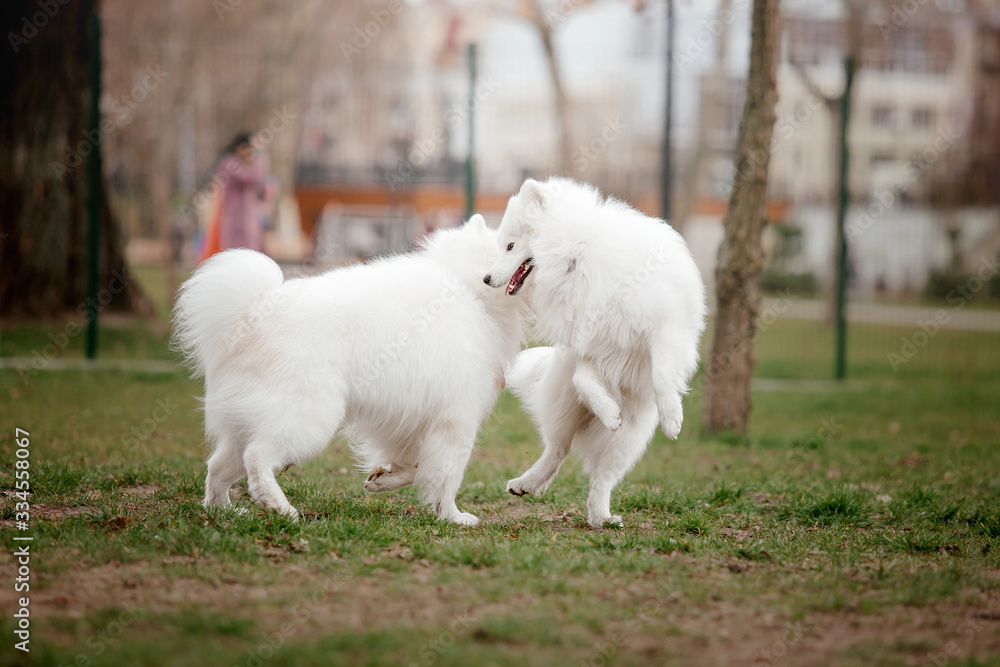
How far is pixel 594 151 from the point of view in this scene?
1152 cm

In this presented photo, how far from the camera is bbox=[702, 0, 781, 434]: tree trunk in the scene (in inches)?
294

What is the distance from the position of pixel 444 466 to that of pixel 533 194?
1509 millimetres

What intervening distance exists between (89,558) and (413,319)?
Answer: 71.5 inches

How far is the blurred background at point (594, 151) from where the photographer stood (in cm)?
1149

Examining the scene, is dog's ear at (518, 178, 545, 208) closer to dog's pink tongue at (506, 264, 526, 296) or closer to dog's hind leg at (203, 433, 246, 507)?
dog's pink tongue at (506, 264, 526, 296)

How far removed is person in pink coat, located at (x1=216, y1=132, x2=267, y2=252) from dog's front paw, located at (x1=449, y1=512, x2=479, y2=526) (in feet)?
22.7

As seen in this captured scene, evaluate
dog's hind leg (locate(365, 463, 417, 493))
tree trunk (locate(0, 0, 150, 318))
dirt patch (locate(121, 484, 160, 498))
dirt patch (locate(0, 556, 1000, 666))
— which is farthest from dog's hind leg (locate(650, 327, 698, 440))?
tree trunk (locate(0, 0, 150, 318))

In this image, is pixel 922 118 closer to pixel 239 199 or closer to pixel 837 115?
pixel 837 115

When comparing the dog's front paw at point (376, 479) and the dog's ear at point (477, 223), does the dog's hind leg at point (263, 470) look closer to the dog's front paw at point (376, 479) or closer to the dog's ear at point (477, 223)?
the dog's front paw at point (376, 479)

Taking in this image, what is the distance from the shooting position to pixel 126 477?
554cm

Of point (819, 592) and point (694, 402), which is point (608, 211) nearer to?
point (819, 592)

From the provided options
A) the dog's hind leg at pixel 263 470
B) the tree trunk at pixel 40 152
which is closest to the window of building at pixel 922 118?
the tree trunk at pixel 40 152

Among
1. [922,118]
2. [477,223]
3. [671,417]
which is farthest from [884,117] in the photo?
[671,417]

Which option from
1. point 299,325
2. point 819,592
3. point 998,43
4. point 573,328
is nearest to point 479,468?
point 573,328
